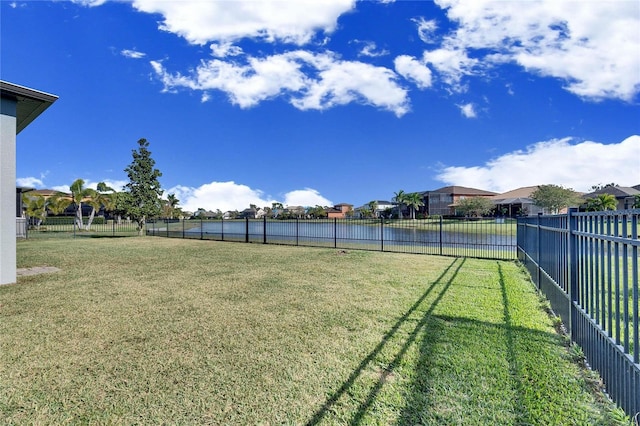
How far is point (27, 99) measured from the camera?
6801 millimetres

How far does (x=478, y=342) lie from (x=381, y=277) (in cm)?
368

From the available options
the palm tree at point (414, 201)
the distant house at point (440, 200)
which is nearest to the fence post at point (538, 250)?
the palm tree at point (414, 201)

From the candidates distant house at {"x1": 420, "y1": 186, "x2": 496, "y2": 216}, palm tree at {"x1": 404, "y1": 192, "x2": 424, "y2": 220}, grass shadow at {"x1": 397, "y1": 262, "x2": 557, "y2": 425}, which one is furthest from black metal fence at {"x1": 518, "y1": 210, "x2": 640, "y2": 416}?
distant house at {"x1": 420, "y1": 186, "x2": 496, "y2": 216}

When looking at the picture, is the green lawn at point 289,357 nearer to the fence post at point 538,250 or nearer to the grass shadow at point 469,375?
the grass shadow at point 469,375

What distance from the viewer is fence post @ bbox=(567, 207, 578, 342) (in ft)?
10.9

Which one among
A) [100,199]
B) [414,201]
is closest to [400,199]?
[414,201]

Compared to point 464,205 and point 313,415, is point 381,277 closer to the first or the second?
point 313,415

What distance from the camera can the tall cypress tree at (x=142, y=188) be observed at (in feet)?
75.5

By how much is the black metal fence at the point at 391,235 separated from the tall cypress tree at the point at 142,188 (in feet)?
27.5

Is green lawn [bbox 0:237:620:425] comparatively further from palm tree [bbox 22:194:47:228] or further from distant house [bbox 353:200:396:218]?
distant house [bbox 353:200:396:218]

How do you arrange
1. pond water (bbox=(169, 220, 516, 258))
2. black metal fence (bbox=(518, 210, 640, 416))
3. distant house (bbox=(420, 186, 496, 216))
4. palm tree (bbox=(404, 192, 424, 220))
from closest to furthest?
1. black metal fence (bbox=(518, 210, 640, 416))
2. pond water (bbox=(169, 220, 516, 258))
3. palm tree (bbox=(404, 192, 424, 220))
4. distant house (bbox=(420, 186, 496, 216))

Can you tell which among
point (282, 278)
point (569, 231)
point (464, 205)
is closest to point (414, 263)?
point (282, 278)

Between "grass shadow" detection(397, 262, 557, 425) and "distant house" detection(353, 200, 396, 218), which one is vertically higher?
"distant house" detection(353, 200, 396, 218)

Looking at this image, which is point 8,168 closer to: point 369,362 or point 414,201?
point 369,362
